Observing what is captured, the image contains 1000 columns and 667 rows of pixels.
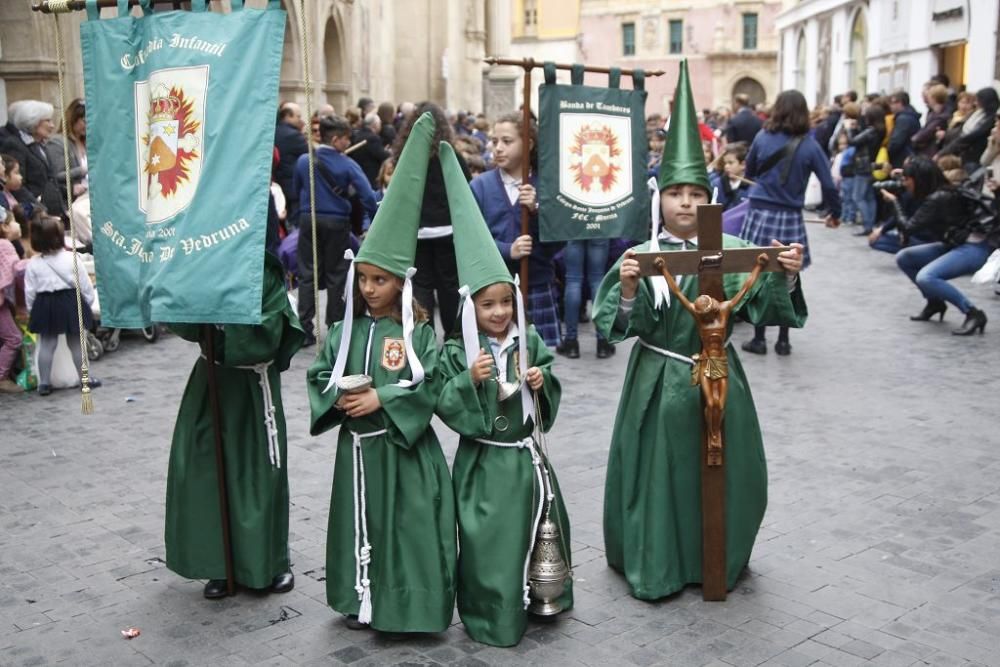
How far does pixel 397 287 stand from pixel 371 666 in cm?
144

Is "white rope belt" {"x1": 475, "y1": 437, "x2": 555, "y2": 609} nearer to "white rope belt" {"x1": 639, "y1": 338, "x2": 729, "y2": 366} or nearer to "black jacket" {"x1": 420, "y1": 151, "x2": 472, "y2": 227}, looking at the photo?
"white rope belt" {"x1": 639, "y1": 338, "x2": 729, "y2": 366}

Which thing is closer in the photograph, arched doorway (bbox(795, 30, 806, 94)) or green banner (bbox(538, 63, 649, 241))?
green banner (bbox(538, 63, 649, 241))

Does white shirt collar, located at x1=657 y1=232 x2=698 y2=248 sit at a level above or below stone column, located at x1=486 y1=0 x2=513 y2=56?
below

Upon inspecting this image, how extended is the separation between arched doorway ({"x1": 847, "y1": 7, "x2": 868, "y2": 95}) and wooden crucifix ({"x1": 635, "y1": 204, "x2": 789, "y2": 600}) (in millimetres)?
26957

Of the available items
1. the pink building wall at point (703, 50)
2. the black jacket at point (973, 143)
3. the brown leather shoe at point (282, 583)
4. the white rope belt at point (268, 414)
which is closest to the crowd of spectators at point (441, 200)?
the black jacket at point (973, 143)

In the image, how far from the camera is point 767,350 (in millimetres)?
10383

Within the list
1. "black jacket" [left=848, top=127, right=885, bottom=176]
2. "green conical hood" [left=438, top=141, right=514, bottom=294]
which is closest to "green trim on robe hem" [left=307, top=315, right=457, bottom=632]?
"green conical hood" [left=438, top=141, right=514, bottom=294]

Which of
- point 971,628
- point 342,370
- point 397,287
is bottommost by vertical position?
point 971,628

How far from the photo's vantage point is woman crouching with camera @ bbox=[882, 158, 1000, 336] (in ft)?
36.4

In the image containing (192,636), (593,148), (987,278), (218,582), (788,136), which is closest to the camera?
(192,636)

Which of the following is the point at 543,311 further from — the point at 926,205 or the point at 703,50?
the point at 703,50

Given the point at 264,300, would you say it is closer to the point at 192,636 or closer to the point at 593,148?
the point at 192,636

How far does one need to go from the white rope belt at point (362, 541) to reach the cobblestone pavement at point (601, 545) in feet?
0.53

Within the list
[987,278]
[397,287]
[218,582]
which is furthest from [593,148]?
[987,278]
